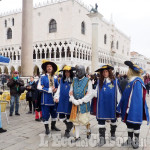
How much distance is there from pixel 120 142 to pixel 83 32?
31.3 m

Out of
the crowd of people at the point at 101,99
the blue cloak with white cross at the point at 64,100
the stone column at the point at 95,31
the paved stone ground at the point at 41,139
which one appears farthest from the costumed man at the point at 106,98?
the stone column at the point at 95,31

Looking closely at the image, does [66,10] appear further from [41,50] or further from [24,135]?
[24,135]

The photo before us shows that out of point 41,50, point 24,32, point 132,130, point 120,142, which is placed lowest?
point 120,142

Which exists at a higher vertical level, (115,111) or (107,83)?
(107,83)

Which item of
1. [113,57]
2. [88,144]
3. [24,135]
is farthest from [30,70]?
[113,57]

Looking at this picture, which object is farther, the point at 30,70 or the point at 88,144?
the point at 30,70

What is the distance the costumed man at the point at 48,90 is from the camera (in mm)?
4379

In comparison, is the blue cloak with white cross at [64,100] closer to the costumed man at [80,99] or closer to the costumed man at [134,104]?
the costumed man at [80,99]

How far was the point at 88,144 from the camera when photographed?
380cm

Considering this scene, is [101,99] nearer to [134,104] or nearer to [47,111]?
[134,104]

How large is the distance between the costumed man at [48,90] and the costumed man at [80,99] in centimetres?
77

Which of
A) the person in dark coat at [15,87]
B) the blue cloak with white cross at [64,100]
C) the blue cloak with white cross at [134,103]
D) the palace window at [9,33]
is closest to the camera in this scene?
the blue cloak with white cross at [134,103]

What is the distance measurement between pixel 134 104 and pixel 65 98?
5.05 ft

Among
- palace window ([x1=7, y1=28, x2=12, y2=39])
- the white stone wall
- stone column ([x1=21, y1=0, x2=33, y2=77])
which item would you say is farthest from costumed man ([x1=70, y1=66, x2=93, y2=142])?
palace window ([x1=7, y1=28, x2=12, y2=39])
